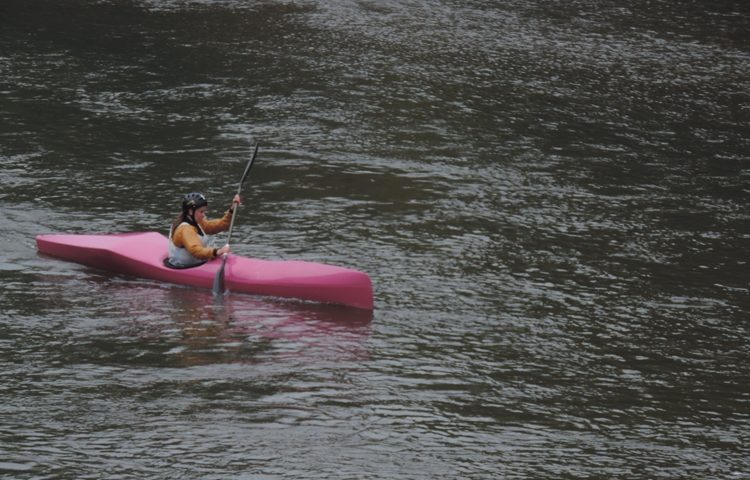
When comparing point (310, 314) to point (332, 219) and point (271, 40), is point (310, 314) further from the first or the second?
point (271, 40)

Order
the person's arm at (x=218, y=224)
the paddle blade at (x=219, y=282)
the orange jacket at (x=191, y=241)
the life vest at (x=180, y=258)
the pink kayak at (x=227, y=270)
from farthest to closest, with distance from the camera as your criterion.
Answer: the person's arm at (x=218, y=224)
the life vest at (x=180, y=258)
the orange jacket at (x=191, y=241)
the paddle blade at (x=219, y=282)
the pink kayak at (x=227, y=270)

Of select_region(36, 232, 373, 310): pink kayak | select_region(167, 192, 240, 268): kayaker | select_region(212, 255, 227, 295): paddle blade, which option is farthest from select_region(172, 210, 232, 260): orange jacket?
select_region(212, 255, 227, 295): paddle blade

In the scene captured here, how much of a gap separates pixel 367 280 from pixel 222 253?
1.77 metres

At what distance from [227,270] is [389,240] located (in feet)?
9.05

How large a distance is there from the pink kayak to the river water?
17 centimetres

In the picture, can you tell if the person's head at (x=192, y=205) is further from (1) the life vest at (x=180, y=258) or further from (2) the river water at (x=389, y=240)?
(2) the river water at (x=389, y=240)

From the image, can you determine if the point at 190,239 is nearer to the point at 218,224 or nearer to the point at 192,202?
the point at 192,202

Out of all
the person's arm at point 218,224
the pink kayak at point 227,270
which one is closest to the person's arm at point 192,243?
the pink kayak at point 227,270

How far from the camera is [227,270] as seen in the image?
1372cm

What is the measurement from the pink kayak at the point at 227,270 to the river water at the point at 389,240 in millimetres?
174

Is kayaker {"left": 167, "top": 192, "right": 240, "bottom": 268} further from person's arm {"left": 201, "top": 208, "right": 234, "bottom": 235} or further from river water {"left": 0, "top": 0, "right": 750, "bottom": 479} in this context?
river water {"left": 0, "top": 0, "right": 750, "bottom": 479}

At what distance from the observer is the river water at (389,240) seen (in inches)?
416

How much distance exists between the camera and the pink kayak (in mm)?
13312

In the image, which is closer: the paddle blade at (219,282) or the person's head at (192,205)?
the paddle blade at (219,282)
